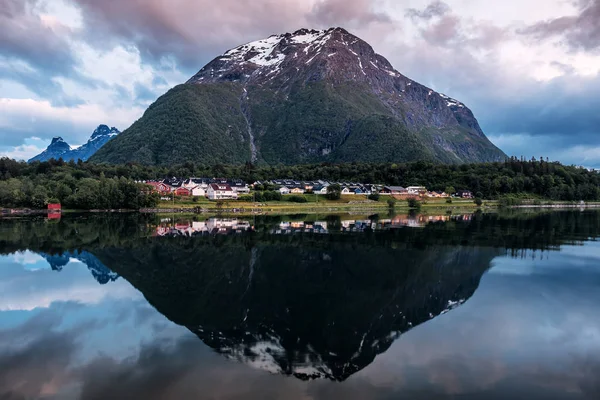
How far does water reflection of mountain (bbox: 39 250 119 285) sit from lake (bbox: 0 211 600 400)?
0.59 feet

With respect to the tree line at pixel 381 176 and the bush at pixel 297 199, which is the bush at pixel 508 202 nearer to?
the tree line at pixel 381 176

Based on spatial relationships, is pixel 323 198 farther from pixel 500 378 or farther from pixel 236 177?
pixel 500 378

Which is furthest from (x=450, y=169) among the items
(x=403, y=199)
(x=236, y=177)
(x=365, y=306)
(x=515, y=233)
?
(x=365, y=306)

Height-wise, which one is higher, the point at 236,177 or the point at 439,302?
the point at 236,177

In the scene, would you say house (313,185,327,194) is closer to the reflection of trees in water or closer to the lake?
the reflection of trees in water

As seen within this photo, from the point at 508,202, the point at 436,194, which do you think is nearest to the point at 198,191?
the point at 436,194

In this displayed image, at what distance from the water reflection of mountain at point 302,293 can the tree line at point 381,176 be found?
5260cm

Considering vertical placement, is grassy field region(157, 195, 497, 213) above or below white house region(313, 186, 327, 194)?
below

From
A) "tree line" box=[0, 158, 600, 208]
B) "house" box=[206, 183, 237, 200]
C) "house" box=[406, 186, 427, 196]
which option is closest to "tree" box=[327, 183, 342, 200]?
"house" box=[206, 183, 237, 200]

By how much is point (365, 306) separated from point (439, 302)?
3541 mm

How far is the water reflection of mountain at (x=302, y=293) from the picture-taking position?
1163 centimetres

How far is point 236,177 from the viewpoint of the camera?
11944 centimetres

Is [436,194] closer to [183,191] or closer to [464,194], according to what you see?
[464,194]

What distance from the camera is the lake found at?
380 inches
